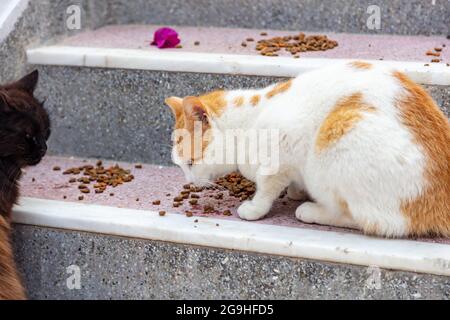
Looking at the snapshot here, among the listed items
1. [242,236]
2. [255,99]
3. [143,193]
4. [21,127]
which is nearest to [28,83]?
[21,127]

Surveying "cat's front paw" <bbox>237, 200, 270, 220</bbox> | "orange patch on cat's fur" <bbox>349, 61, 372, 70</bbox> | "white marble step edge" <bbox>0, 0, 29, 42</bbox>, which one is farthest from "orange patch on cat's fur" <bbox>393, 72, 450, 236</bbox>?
"white marble step edge" <bbox>0, 0, 29, 42</bbox>

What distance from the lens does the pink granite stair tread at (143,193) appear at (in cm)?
188

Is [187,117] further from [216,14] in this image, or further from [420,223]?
[216,14]

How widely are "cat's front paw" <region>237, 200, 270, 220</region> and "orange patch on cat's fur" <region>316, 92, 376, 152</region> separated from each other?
24 centimetres

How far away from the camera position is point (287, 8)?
262 centimetres

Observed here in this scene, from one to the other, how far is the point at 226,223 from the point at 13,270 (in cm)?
55

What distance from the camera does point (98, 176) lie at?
85.7 inches

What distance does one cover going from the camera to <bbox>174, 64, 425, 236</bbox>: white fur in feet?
5.30

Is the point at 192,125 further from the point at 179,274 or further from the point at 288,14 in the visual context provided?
the point at 288,14

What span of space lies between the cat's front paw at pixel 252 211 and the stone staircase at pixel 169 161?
0.03 metres

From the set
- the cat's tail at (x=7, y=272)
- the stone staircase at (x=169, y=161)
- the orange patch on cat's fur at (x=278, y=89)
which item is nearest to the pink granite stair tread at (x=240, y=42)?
the stone staircase at (x=169, y=161)

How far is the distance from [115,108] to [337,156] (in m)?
0.92

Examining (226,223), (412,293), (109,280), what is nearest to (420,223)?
(412,293)
